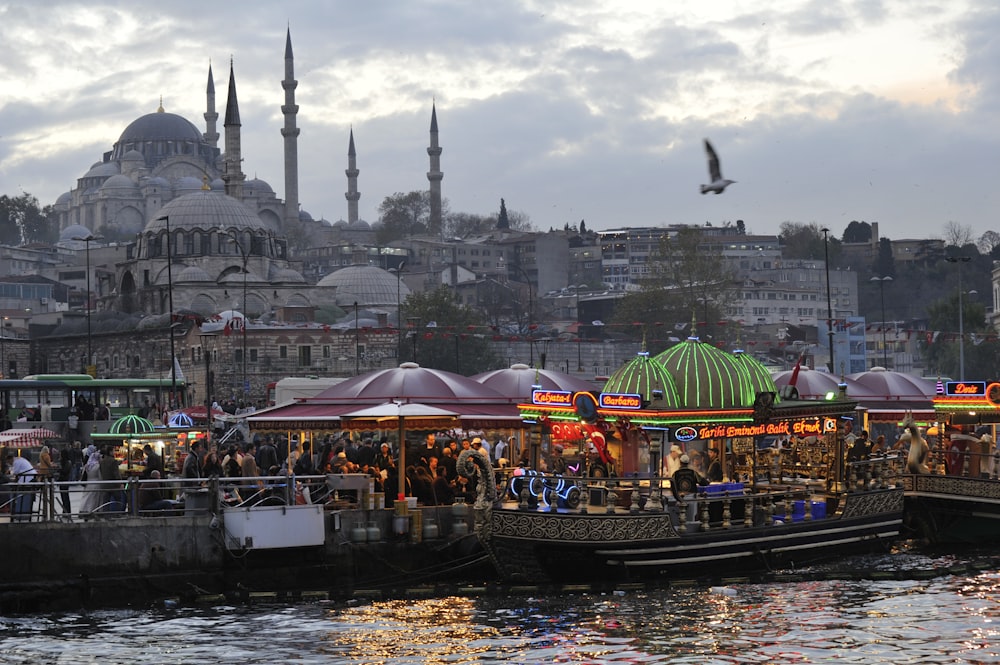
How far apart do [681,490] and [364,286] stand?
75718 mm

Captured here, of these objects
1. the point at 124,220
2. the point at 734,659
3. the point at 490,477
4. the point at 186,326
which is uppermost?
the point at 124,220

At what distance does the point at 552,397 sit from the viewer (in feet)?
64.7

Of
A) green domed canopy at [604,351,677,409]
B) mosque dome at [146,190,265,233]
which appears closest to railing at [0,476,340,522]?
green domed canopy at [604,351,677,409]

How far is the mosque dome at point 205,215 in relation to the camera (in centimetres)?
8775

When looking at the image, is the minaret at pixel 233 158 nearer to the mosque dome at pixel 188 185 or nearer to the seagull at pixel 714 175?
the mosque dome at pixel 188 185

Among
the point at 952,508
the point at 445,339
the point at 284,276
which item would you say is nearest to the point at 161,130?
the point at 284,276

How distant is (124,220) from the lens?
5556 inches

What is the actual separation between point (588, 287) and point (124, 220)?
4491 centimetres

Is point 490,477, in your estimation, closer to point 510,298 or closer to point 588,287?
point 510,298

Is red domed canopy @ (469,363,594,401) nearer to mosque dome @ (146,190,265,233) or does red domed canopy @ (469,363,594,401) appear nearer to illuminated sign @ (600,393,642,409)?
illuminated sign @ (600,393,642,409)

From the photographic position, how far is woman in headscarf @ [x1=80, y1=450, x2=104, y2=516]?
18188 millimetres

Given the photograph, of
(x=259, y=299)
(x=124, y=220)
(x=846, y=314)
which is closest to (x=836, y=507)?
(x=259, y=299)

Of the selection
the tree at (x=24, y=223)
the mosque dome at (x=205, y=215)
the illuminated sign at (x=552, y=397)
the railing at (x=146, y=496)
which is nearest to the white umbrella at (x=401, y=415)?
the railing at (x=146, y=496)

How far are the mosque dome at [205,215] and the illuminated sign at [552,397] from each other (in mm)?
69562
